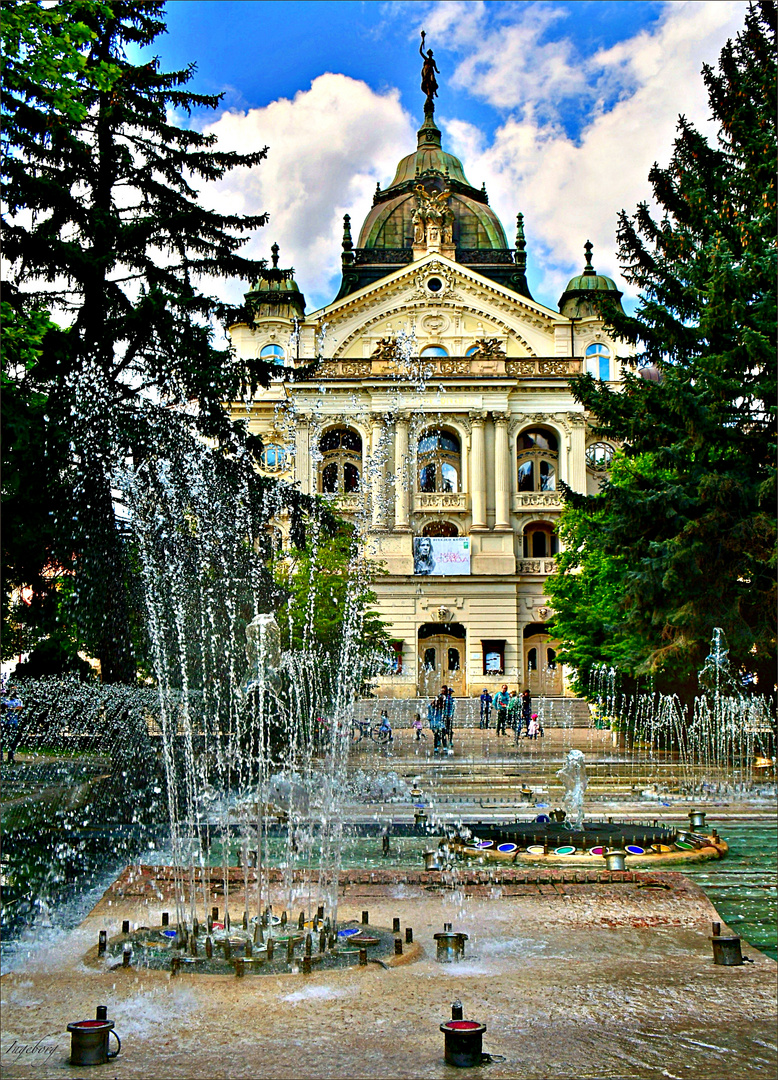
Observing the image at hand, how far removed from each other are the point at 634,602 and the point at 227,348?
32.5 feet

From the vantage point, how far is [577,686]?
32.8m

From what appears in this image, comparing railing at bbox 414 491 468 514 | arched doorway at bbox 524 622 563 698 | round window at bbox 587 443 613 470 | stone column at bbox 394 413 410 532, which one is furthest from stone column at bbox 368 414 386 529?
round window at bbox 587 443 613 470

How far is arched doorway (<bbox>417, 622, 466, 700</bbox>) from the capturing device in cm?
4719

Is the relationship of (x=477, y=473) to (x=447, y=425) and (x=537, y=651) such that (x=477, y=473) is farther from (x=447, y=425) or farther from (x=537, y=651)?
(x=537, y=651)

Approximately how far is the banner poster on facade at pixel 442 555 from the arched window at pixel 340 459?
4.75m

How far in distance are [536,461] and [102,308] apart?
35.2 meters

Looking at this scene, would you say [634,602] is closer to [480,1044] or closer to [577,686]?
[577,686]

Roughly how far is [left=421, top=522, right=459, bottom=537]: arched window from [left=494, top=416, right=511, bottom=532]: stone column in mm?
2221

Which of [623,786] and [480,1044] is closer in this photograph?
[480,1044]

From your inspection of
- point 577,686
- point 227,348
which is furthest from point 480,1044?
point 577,686

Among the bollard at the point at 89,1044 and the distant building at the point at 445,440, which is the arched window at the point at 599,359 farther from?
the bollard at the point at 89,1044

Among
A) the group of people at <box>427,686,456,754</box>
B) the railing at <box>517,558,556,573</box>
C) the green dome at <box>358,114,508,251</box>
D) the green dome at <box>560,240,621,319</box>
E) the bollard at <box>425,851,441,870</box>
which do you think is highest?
the green dome at <box>358,114,508,251</box>

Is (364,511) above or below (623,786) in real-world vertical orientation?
above

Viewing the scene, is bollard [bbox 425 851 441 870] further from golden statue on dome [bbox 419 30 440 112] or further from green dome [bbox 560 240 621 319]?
golden statue on dome [bbox 419 30 440 112]
